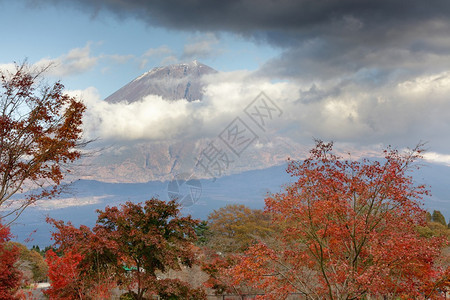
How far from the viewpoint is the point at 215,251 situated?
38.9 metres

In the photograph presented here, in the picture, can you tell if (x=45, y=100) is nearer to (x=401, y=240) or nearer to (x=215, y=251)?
(x=401, y=240)

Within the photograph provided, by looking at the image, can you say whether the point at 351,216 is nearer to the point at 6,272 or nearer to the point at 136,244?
the point at 136,244

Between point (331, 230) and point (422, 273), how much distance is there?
126 inches

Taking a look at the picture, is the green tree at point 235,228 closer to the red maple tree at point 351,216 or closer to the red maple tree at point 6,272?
the red maple tree at point 6,272

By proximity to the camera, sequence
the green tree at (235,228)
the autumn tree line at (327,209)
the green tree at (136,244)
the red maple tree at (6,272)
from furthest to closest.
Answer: the green tree at (235,228), the green tree at (136,244), the red maple tree at (6,272), the autumn tree line at (327,209)

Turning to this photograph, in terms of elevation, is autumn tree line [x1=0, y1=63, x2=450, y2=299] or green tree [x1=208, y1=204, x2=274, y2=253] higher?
autumn tree line [x1=0, y1=63, x2=450, y2=299]

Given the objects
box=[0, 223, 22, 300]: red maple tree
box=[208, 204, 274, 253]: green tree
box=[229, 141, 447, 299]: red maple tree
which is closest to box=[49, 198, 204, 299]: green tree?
box=[0, 223, 22, 300]: red maple tree

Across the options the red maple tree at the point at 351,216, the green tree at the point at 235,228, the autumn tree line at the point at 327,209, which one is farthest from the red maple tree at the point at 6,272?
the green tree at the point at 235,228

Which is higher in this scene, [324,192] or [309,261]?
[324,192]

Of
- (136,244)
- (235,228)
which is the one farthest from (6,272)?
(235,228)

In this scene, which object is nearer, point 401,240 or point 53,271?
point 401,240

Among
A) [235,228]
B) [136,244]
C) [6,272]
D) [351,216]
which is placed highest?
[351,216]

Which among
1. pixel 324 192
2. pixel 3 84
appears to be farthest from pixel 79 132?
pixel 324 192

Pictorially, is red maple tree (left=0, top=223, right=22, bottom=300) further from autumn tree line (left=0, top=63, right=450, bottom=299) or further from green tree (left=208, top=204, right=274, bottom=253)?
green tree (left=208, top=204, right=274, bottom=253)
